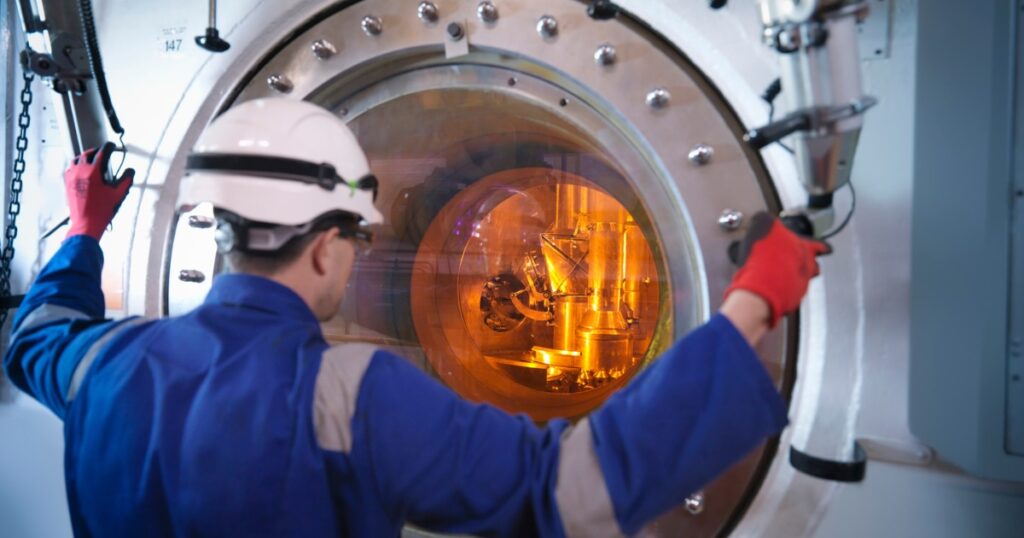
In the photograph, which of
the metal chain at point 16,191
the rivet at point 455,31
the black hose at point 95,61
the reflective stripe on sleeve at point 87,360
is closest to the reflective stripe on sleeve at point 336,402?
the reflective stripe on sleeve at point 87,360

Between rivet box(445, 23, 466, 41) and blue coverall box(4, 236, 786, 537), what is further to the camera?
rivet box(445, 23, 466, 41)

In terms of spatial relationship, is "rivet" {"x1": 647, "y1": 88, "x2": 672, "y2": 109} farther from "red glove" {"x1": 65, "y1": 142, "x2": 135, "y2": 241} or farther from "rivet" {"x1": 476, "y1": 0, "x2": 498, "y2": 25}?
"red glove" {"x1": 65, "y1": 142, "x2": 135, "y2": 241}

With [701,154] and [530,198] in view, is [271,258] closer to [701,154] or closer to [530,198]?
[701,154]

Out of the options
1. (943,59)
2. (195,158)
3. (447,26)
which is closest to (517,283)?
(447,26)

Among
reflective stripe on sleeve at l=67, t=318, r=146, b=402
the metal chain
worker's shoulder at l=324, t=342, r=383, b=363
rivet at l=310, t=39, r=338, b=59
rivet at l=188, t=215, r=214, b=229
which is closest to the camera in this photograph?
worker's shoulder at l=324, t=342, r=383, b=363

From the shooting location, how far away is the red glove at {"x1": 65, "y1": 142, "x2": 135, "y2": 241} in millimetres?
1286

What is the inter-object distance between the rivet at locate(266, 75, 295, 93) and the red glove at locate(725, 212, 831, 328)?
0.89 meters

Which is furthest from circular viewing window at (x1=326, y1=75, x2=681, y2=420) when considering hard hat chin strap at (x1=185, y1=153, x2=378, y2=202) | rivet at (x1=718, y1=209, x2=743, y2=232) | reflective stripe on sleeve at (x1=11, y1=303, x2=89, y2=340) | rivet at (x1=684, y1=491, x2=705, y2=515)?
reflective stripe on sleeve at (x1=11, y1=303, x2=89, y2=340)

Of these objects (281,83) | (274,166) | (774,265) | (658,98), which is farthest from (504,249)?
(774,265)

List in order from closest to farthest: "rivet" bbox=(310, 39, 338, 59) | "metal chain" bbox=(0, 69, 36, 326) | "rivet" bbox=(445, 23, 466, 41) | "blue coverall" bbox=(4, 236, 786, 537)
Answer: "blue coverall" bbox=(4, 236, 786, 537) → "rivet" bbox=(445, 23, 466, 41) → "rivet" bbox=(310, 39, 338, 59) → "metal chain" bbox=(0, 69, 36, 326)

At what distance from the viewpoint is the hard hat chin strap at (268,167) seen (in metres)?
0.86

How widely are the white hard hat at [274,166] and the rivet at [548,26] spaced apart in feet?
1.14

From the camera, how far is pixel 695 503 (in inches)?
38.0

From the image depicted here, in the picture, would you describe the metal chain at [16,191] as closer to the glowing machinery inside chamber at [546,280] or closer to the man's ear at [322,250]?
the glowing machinery inside chamber at [546,280]
